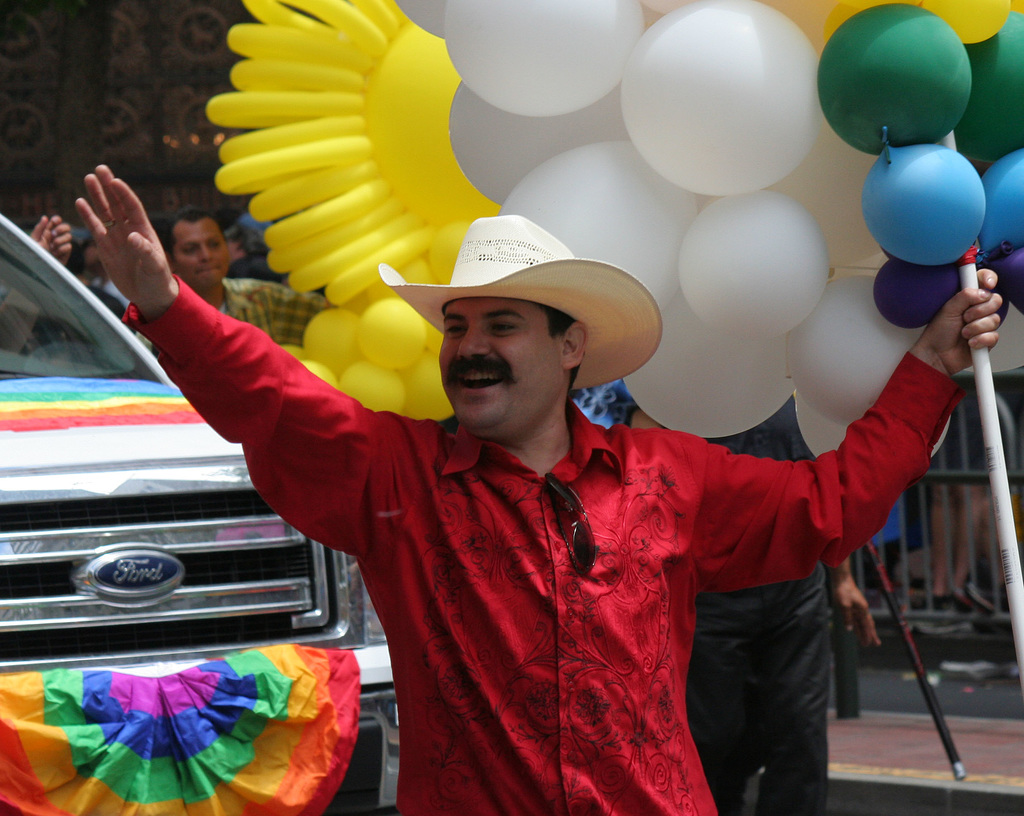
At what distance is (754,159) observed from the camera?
8.79ft

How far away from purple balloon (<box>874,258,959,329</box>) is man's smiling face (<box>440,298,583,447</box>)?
66 centimetres

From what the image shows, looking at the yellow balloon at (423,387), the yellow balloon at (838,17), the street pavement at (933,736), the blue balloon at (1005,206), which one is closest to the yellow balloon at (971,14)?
the yellow balloon at (838,17)

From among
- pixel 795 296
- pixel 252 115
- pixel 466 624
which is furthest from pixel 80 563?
pixel 795 296

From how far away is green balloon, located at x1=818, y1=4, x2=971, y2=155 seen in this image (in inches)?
98.8

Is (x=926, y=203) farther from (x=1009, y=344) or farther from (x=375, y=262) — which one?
(x=375, y=262)

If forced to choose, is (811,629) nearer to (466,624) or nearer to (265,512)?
(265,512)

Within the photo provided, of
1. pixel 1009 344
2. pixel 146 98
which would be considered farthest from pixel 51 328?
pixel 146 98

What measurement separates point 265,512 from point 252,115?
1123 mm

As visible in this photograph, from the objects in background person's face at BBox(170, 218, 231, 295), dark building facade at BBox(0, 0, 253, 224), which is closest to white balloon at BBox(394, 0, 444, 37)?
background person's face at BBox(170, 218, 231, 295)

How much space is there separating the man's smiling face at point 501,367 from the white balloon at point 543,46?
1.40ft

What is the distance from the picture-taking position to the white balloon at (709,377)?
10.1 feet

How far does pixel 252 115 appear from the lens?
3807mm

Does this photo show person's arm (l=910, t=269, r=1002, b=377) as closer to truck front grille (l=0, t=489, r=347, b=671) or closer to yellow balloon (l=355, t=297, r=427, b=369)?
yellow balloon (l=355, t=297, r=427, b=369)

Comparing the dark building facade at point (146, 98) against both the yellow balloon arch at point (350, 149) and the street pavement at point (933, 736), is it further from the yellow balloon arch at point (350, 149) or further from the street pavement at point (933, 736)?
the yellow balloon arch at point (350, 149)
